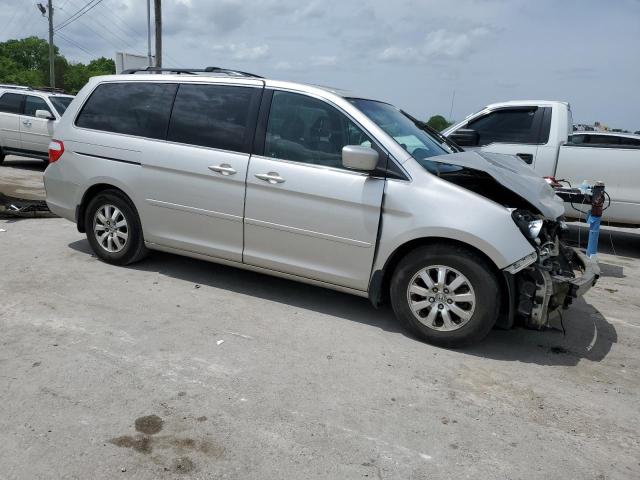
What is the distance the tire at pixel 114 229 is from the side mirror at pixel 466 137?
439cm

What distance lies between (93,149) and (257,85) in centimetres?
186

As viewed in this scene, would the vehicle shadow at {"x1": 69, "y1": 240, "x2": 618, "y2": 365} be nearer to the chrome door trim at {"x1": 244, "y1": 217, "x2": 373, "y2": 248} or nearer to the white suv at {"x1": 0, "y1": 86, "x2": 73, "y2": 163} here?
the chrome door trim at {"x1": 244, "y1": 217, "x2": 373, "y2": 248}

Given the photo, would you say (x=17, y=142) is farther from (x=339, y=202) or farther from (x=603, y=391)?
(x=603, y=391)

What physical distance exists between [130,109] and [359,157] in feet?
8.43

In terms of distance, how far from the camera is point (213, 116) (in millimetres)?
4953

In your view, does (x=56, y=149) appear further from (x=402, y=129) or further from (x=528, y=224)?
(x=528, y=224)

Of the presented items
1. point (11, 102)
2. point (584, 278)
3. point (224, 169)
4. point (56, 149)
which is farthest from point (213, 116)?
point (11, 102)

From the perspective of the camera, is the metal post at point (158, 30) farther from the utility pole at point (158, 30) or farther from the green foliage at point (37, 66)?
the green foliage at point (37, 66)

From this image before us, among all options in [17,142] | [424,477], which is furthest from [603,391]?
[17,142]

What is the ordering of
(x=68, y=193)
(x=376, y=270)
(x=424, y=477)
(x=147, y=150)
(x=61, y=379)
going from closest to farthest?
1. (x=424, y=477)
2. (x=61, y=379)
3. (x=376, y=270)
4. (x=147, y=150)
5. (x=68, y=193)

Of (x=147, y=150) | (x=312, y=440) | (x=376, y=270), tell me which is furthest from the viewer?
(x=147, y=150)

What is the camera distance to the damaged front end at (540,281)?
3908 millimetres

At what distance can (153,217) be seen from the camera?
5234 mm

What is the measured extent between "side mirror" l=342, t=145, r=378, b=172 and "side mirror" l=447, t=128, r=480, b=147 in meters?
3.73
